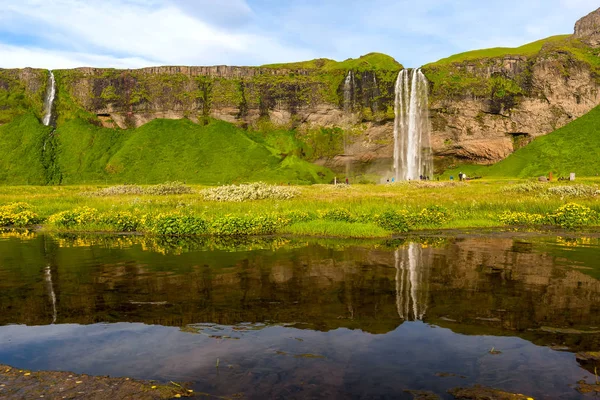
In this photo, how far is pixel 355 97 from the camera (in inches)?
4272

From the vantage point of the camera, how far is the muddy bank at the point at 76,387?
272 inches

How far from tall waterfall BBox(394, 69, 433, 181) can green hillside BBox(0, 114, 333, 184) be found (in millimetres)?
16599

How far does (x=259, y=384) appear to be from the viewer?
24.7 ft

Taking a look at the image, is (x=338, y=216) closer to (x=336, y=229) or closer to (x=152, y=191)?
(x=336, y=229)

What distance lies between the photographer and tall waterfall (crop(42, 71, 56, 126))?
382 ft

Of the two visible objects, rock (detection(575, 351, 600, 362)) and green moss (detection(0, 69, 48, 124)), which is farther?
green moss (detection(0, 69, 48, 124))

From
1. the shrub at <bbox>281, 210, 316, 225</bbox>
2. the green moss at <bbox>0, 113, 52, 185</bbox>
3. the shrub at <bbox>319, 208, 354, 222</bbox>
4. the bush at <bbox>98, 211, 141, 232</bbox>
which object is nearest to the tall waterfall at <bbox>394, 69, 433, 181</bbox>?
the shrub at <bbox>319, 208, 354, 222</bbox>

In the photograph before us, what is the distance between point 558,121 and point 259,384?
11227 centimetres

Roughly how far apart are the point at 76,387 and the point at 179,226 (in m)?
19.7

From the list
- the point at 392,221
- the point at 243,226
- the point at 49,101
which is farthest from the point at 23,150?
the point at 392,221

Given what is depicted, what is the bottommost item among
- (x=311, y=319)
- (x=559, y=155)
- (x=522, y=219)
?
(x=311, y=319)

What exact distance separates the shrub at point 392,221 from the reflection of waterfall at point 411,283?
17.1 feet

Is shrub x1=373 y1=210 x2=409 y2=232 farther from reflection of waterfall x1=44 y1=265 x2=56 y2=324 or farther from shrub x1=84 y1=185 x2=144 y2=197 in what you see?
shrub x1=84 y1=185 x2=144 y2=197

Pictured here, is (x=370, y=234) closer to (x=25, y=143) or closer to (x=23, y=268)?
(x=23, y=268)
